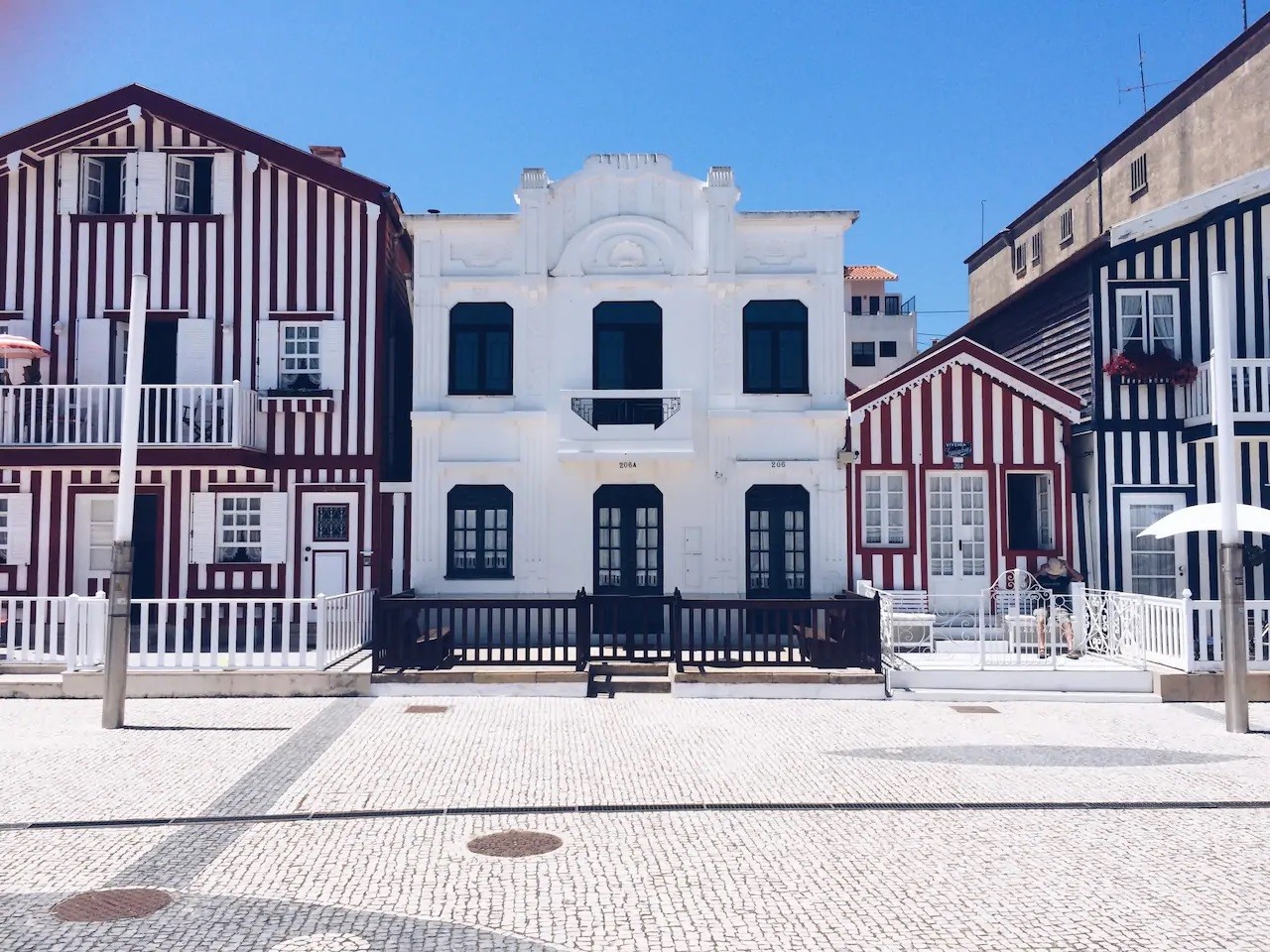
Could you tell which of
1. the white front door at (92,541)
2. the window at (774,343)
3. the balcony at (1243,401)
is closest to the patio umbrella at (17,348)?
the white front door at (92,541)

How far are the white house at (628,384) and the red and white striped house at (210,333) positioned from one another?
1332mm

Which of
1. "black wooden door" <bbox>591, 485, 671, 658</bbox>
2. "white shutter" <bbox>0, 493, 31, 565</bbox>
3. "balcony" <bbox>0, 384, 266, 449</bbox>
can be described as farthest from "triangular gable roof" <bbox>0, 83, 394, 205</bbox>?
"black wooden door" <bbox>591, 485, 671, 658</bbox>

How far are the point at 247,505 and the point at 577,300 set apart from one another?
711cm

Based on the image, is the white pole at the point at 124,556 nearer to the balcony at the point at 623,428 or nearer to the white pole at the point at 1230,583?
the balcony at the point at 623,428

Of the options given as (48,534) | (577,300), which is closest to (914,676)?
(577,300)

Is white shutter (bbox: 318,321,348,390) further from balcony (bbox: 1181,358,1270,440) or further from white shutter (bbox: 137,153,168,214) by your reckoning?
balcony (bbox: 1181,358,1270,440)

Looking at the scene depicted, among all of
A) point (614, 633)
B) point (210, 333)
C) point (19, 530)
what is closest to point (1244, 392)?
point (614, 633)

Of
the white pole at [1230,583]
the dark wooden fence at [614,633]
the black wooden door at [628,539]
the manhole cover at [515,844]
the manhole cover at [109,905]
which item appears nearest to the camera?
the manhole cover at [109,905]

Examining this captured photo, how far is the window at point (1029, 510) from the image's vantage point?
1862 cm

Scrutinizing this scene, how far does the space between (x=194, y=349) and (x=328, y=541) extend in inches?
168

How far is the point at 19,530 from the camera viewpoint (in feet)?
61.4

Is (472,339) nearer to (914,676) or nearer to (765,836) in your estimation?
(914,676)

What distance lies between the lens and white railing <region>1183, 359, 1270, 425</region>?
54.9 feet

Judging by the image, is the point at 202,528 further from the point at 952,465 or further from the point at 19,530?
the point at 952,465
